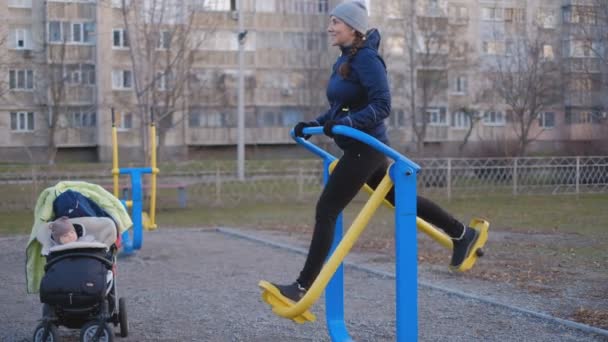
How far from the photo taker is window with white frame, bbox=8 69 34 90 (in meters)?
22.6

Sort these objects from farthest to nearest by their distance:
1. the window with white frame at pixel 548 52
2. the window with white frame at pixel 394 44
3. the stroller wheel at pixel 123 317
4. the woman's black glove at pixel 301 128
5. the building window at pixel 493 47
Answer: the window with white frame at pixel 394 44 < the building window at pixel 493 47 < the window with white frame at pixel 548 52 < the stroller wheel at pixel 123 317 < the woman's black glove at pixel 301 128

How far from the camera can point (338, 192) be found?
4.53 meters

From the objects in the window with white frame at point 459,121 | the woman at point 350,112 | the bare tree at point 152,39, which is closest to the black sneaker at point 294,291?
the woman at point 350,112

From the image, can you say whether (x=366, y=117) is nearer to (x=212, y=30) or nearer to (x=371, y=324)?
(x=371, y=324)

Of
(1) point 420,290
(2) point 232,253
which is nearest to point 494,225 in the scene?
(2) point 232,253

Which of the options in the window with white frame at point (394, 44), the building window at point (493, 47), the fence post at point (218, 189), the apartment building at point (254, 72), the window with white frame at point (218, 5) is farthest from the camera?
the window with white frame at point (394, 44)

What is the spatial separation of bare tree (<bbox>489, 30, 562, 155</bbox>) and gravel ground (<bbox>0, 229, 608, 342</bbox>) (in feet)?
59.5

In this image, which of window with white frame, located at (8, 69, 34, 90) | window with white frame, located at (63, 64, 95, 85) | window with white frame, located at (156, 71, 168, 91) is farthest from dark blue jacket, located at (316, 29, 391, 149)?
window with white frame, located at (63, 64, 95, 85)

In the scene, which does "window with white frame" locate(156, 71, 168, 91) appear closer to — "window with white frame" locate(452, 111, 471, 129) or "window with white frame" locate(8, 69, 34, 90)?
"window with white frame" locate(8, 69, 34, 90)

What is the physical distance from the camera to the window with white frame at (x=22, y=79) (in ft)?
74.3

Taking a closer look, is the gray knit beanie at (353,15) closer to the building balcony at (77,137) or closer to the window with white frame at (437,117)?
the building balcony at (77,137)

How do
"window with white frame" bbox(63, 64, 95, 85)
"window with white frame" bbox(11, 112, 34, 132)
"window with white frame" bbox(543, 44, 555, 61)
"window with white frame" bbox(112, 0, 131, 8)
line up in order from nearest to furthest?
1. "window with white frame" bbox(112, 0, 131, 8)
2. "window with white frame" bbox(543, 44, 555, 61)
3. "window with white frame" bbox(63, 64, 95, 85)
4. "window with white frame" bbox(11, 112, 34, 132)

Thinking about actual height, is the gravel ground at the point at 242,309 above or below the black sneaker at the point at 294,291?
below

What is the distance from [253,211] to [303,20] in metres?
23.3
